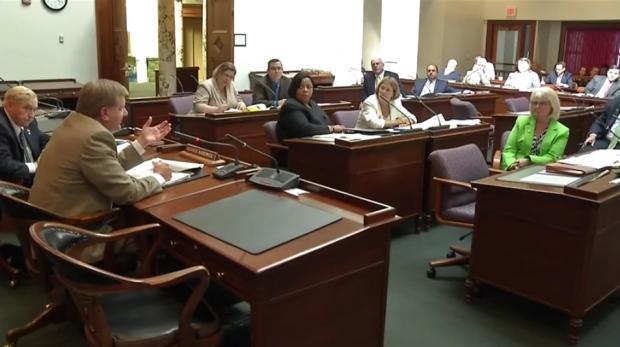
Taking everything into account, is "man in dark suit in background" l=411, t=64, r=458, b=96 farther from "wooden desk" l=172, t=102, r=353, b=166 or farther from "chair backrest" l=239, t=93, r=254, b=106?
"wooden desk" l=172, t=102, r=353, b=166

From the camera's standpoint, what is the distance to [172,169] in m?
2.78

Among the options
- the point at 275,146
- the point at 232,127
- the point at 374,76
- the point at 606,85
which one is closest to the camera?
the point at 275,146

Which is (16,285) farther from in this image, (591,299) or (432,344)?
(591,299)

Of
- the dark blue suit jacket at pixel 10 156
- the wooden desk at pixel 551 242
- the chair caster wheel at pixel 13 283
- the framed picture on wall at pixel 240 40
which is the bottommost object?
the chair caster wheel at pixel 13 283

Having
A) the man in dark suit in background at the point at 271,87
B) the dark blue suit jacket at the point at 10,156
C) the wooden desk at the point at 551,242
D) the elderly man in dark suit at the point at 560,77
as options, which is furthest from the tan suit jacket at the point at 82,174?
the elderly man in dark suit at the point at 560,77

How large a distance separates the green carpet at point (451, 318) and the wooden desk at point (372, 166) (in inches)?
25.5

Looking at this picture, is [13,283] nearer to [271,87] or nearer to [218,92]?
[218,92]

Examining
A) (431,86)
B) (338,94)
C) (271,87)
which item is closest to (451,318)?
(271,87)

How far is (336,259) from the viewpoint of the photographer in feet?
6.23

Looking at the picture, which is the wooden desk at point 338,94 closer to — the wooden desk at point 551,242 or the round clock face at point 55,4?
the round clock face at point 55,4

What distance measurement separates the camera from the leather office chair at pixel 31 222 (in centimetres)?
225

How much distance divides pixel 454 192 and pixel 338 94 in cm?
493

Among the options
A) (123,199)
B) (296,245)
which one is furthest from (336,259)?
(123,199)

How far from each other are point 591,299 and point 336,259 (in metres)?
1.55
